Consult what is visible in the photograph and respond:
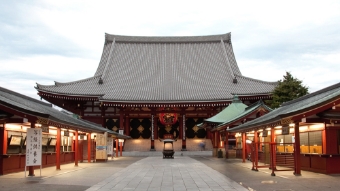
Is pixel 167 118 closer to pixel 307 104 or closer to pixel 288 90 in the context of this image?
pixel 288 90

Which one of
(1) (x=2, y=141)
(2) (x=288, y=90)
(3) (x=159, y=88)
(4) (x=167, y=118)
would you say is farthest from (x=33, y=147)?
(3) (x=159, y=88)

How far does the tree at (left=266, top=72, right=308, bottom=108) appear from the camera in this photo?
4062cm

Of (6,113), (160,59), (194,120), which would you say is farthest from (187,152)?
(6,113)

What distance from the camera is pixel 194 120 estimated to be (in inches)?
2152

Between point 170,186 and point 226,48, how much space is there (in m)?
50.4

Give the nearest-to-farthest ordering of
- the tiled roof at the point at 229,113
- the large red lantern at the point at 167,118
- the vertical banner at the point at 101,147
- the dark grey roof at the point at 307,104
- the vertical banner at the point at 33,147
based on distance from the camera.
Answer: the dark grey roof at the point at 307,104, the vertical banner at the point at 33,147, the vertical banner at the point at 101,147, the tiled roof at the point at 229,113, the large red lantern at the point at 167,118

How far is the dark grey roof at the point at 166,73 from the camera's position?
5103 cm

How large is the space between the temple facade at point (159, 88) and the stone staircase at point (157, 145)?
0.99 metres

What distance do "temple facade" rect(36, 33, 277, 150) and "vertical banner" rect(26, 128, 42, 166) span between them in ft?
93.9

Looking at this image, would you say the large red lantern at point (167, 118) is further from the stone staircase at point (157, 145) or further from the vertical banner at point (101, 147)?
the vertical banner at point (101, 147)

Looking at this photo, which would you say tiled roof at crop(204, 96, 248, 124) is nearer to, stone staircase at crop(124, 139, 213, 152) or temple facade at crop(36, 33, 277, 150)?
temple facade at crop(36, 33, 277, 150)

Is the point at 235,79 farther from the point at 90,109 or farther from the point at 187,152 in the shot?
the point at 90,109

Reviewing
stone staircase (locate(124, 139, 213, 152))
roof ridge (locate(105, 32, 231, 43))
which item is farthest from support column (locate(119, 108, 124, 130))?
roof ridge (locate(105, 32, 231, 43))

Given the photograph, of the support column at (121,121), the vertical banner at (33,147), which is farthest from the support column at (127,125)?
the vertical banner at (33,147)
